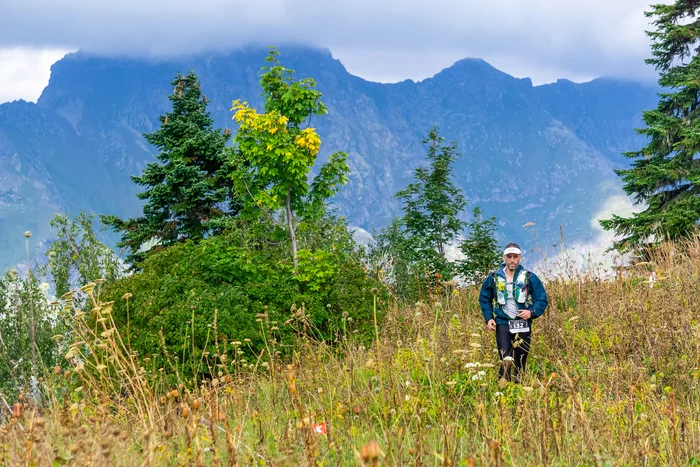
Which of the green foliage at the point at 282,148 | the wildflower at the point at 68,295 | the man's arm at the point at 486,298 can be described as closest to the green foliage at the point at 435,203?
the green foliage at the point at 282,148

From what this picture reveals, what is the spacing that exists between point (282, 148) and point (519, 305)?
329 inches

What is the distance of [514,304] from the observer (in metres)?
5.94

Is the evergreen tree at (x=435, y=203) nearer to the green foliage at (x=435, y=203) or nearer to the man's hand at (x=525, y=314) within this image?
the green foliage at (x=435, y=203)

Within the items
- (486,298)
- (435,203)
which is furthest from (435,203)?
(486,298)

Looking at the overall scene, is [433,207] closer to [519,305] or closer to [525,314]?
[519,305]

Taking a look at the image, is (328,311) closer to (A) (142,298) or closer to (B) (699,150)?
(A) (142,298)

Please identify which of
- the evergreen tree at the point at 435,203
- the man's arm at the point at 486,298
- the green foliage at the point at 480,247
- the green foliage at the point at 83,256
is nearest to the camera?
the man's arm at the point at 486,298

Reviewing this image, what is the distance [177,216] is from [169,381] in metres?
19.0

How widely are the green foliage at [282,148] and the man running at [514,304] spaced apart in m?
7.20

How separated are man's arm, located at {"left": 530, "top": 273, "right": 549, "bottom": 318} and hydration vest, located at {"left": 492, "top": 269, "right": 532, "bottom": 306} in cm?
4

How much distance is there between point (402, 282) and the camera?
856 inches

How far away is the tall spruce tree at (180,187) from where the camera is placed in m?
24.6

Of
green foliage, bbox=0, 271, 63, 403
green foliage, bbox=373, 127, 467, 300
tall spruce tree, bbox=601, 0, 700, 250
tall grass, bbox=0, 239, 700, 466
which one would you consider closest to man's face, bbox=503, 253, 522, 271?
tall grass, bbox=0, 239, 700, 466

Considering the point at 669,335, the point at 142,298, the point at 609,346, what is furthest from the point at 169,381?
the point at 669,335
